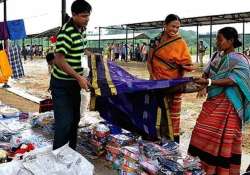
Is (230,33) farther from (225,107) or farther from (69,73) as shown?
(69,73)

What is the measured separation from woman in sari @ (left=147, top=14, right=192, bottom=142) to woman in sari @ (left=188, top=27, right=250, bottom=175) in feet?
1.19

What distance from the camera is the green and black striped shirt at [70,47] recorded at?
3.94 m

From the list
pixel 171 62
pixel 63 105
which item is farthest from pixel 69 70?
pixel 171 62

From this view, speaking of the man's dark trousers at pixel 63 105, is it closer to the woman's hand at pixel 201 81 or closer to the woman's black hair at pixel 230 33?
the woman's hand at pixel 201 81

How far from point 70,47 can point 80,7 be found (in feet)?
1.20

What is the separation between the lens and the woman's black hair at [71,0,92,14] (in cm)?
387

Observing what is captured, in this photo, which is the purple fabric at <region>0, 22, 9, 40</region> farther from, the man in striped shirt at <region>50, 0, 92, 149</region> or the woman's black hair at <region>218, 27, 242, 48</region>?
the woman's black hair at <region>218, 27, 242, 48</region>

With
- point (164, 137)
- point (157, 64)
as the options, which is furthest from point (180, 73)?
point (164, 137)

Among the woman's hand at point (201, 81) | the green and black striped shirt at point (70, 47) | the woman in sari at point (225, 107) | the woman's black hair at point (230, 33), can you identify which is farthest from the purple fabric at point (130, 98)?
the woman's black hair at point (230, 33)

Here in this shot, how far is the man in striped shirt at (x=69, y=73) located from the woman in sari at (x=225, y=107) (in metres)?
1.10

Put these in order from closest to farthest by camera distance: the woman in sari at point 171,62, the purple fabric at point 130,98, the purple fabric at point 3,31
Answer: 1. the purple fabric at point 130,98
2. the woman in sari at point 171,62
3. the purple fabric at point 3,31

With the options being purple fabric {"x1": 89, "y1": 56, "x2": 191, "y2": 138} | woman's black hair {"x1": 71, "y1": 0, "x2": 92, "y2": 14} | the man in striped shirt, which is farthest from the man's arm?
woman's black hair {"x1": 71, "y1": 0, "x2": 92, "y2": 14}

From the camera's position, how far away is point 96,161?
4.75 meters

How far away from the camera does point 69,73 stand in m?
3.87
